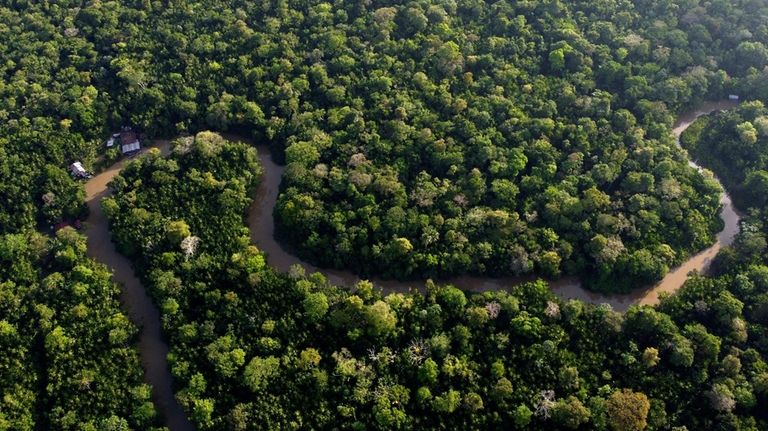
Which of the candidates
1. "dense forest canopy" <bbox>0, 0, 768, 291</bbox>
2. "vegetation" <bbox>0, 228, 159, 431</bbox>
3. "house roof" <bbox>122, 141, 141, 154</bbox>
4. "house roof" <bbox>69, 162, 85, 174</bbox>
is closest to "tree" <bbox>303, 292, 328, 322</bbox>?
"dense forest canopy" <bbox>0, 0, 768, 291</bbox>

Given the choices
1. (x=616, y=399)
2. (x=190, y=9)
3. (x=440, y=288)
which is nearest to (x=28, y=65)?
(x=190, y=9)

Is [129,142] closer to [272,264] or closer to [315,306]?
[272,264]

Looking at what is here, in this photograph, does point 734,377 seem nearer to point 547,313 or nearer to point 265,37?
point 547,313

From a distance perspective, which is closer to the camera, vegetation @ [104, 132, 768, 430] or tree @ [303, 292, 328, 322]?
vegetation @ [104, 132, 768, 430]

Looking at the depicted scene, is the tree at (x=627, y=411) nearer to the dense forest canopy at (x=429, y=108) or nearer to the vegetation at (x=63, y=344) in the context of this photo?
the dense forest canopy at (x=429, y=108)

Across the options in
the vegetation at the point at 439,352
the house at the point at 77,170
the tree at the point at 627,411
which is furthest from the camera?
the house at the point at 77,170

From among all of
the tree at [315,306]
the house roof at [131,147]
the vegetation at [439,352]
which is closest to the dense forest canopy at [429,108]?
the house roof at [131,147]

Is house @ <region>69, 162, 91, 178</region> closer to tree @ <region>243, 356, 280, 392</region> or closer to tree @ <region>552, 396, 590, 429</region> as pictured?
tree @ <region>243, 356, 280, 392</region>
